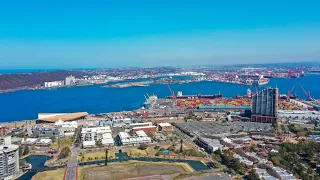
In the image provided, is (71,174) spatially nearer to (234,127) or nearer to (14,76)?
(234,127)

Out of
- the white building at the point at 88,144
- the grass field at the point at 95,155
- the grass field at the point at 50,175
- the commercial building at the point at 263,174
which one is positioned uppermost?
the commercial building at the point at 263,174

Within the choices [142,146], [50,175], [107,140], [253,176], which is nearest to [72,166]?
[50,175]

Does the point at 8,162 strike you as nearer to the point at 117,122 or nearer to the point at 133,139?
the point at 133,139

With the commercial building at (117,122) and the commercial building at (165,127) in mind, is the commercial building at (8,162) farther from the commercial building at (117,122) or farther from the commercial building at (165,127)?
the commercial building at (165,127)

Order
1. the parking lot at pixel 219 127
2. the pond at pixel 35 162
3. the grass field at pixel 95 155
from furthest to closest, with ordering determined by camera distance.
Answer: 1. the parking lot at pixel 219 127
2. the grass field at pixel 95 155
3. the pond at pixel 35 162

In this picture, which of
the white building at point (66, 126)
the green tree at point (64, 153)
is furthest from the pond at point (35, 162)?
the white building at point (66, 126)

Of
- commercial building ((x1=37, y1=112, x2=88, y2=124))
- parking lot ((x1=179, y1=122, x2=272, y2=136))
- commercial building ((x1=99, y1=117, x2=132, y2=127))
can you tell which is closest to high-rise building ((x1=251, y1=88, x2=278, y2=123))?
parking lot ((x1=179, y1=122, x2=272, y2=136))
